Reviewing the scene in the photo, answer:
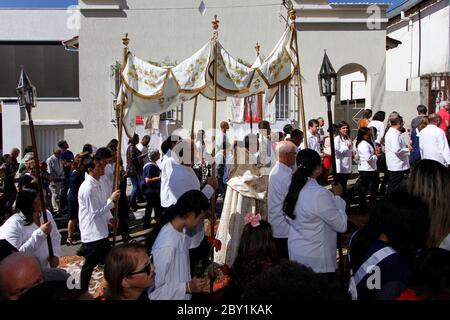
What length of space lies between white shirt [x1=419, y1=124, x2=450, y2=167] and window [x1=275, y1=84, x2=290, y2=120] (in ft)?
25.0

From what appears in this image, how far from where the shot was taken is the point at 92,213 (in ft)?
17.6

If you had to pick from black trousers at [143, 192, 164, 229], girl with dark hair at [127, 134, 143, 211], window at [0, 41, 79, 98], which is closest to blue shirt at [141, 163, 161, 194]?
black trousers at [143, 192, 164, 229]

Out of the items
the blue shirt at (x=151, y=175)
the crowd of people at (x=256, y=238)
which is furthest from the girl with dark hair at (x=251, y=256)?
the blue shirt at (x=151, y=175)

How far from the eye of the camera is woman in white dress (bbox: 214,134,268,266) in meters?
6.12

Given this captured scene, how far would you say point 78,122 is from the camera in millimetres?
16281

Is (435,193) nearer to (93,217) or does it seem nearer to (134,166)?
(93,217)

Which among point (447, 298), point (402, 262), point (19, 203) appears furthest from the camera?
point (19, 203)

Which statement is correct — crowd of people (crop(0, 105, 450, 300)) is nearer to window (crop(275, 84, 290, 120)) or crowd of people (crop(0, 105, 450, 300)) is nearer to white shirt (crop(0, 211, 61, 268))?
white shirt (crop(0, 211, 61, 268))

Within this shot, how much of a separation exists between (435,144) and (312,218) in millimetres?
4876

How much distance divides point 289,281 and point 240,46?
14.6 meters

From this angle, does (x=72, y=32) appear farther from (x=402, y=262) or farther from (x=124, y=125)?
(x=402, y=262)

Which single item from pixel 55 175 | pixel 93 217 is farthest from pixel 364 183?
pixel 55 175

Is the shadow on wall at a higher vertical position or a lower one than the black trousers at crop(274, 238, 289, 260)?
higher
